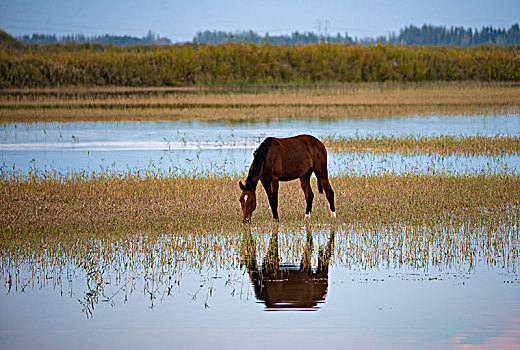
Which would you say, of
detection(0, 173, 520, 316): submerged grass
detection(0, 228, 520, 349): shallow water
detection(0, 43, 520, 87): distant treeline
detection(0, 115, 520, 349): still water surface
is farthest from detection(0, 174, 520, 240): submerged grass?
detection(0, 43, 520, 87): distant treeline

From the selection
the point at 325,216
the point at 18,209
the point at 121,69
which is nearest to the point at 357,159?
the point at 325,216

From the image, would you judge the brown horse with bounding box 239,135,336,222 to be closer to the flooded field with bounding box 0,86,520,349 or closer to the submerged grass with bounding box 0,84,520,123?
the flooded field with bounding box 0,86,520,349

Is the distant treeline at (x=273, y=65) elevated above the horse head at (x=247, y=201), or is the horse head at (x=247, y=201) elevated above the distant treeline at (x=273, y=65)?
the distant treeline at (x=273, y=65)

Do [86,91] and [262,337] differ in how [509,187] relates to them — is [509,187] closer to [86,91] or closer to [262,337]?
[262,337]

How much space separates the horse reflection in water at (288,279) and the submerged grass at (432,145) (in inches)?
467

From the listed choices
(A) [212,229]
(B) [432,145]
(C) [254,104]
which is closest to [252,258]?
(A) [212,229]

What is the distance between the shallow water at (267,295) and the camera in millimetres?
7613

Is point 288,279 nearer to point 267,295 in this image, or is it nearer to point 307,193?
point 267,295

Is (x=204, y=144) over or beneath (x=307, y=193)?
over

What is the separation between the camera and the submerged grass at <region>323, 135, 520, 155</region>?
2212 cm

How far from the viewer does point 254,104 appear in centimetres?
4275

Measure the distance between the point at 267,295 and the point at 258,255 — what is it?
5.88 ft

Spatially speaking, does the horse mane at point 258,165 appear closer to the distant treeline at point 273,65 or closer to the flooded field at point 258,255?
the flooded field at point 258,255

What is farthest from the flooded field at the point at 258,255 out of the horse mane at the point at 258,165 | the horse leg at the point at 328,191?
the horse mane at the point at 258,165
